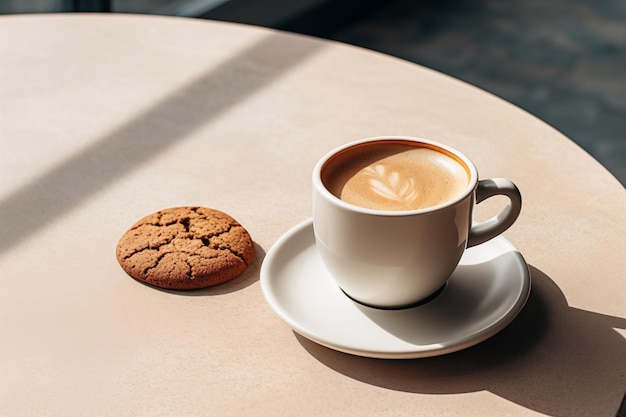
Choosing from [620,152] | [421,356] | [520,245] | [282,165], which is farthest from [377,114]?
[620,152]

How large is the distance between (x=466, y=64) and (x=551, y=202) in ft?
6.84

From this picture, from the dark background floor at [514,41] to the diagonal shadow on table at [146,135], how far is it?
123cm

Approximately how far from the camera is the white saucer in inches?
22.5

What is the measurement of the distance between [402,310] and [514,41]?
2577mm

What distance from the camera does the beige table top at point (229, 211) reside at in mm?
554

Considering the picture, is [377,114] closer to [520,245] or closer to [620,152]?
[520,245]

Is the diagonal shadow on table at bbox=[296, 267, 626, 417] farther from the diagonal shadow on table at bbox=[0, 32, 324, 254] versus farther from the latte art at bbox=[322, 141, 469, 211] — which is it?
the diagonal shadow on table at bbox=[0, 32, 324, 254]

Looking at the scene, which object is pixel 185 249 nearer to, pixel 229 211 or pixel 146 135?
pixel 229 211

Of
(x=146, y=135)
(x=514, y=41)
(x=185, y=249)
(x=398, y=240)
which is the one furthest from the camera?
(x=514, y=41)

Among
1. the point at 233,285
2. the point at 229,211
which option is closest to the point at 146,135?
the point at 229,211

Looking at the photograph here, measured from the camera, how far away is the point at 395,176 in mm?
612

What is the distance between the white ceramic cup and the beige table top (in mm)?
55

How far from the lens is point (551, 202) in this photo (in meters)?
0.77

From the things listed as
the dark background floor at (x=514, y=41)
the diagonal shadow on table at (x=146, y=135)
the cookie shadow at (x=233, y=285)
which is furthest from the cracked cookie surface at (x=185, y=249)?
the dark background floor at (x=514, y=41)
